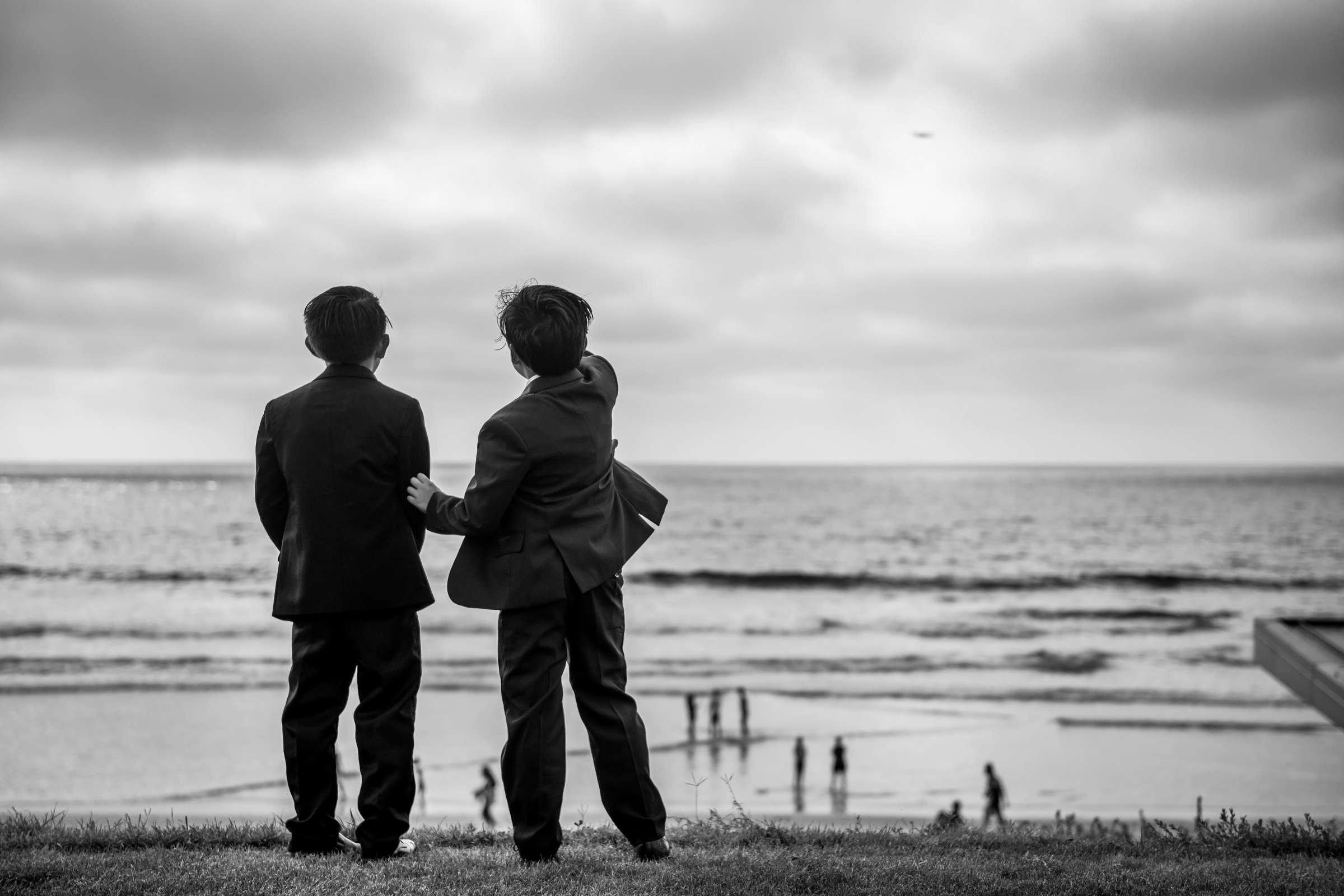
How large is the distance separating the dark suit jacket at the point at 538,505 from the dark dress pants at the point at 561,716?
0.34ft

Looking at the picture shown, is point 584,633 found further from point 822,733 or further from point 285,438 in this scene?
point 822,733

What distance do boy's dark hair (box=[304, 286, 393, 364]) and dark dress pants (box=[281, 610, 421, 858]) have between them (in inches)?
38.9

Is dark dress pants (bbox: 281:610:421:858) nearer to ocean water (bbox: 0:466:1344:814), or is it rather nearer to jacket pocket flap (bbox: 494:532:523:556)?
jacket pocket flap (bbox: 494:532:523:556)

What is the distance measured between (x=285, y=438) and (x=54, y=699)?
60.0ft

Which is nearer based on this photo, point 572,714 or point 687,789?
point 687,789

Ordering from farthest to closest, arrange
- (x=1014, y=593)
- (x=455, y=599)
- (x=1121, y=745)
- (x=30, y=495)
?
(x=30, y=495) < (x=1014, y=593) < (x=1121, y=745) < (x=455, y=599)

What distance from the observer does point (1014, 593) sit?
125ft

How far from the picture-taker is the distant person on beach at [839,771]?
46.2 ft

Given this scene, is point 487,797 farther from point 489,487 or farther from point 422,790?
point 489,487

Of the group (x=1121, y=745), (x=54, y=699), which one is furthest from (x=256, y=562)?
(x=1121, y=745)

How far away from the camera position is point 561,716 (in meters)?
3.86

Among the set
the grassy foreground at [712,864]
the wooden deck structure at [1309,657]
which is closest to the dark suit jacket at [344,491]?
the grassy foreground at [712,864]

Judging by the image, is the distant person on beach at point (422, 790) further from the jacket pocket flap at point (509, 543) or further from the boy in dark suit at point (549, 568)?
the jacket pocket flap at point (509, 543)

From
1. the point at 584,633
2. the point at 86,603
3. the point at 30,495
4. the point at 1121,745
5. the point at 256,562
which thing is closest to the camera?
the point at 584,633
